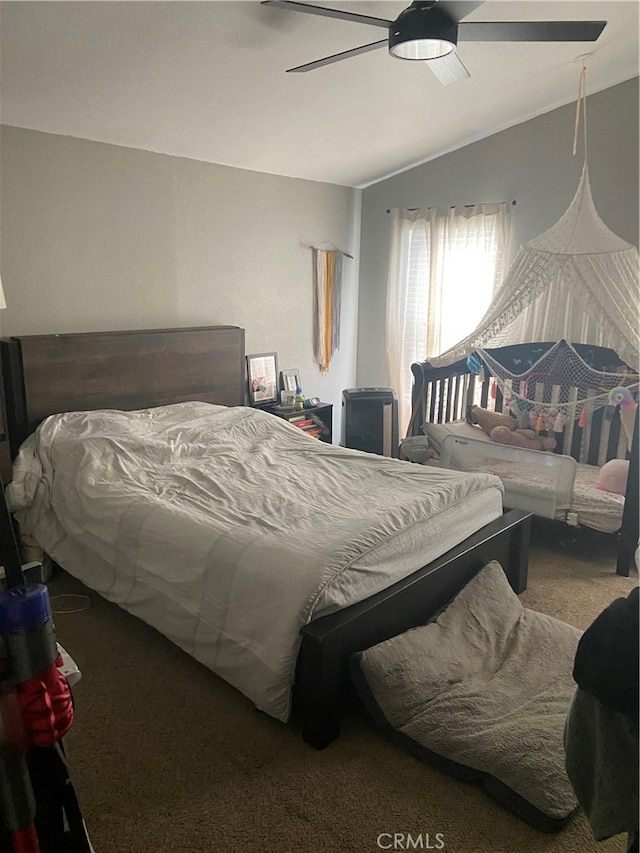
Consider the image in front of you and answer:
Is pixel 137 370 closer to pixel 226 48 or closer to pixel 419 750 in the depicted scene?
pixel 226 48

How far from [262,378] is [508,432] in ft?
6.05

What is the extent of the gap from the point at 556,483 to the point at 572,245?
134cm

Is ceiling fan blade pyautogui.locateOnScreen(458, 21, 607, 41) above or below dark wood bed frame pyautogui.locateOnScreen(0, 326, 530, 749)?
above

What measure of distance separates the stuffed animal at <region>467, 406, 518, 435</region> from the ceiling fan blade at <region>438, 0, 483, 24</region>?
2498 mm

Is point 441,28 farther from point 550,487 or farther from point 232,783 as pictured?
point 232,783

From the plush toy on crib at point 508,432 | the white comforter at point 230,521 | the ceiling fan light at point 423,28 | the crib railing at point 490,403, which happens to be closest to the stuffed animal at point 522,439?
the plush toy on crib at point 508,432

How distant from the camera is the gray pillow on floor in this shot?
1.85m

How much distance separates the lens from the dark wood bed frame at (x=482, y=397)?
4.02 m

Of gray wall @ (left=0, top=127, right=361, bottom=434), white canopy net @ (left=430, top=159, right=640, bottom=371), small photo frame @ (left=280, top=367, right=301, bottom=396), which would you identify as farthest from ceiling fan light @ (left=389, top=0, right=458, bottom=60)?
small photo frame @ (left=280, top=367, right=301, bottom=396)

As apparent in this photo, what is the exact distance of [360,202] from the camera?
18.1 feet

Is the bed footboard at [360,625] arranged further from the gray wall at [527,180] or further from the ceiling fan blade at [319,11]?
the gray wall at [527,180]

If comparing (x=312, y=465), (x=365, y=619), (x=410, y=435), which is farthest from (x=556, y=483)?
(x=365, y=619)

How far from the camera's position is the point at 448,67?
2.60 m

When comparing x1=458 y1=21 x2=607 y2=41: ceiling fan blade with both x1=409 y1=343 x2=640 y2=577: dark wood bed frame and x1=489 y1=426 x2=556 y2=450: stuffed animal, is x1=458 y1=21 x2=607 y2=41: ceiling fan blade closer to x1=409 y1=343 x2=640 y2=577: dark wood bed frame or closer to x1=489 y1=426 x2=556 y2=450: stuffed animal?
x1=409 y1=343 x2=640 y2=577: dark wood bed frame
